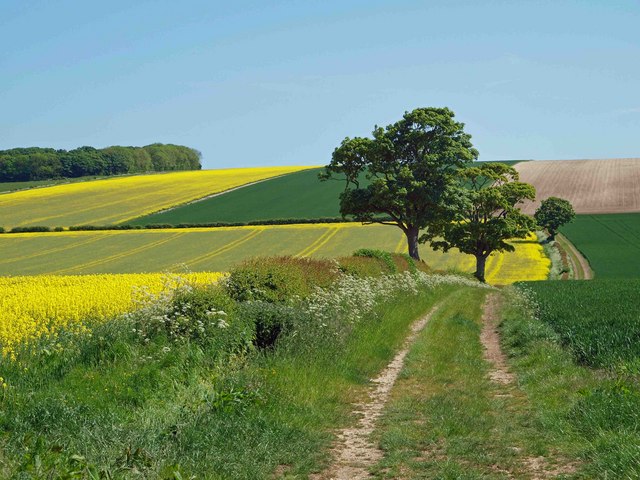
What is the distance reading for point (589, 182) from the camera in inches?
4026

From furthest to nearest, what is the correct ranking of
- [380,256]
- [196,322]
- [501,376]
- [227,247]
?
[227,247] < [380,256] < [501,376] < [196,322]

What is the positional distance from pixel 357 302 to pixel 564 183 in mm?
88855

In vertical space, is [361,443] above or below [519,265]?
above

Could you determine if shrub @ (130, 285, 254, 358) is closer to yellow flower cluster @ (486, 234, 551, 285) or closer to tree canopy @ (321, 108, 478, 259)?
tree canopy @ (321, 108, 478, 259)

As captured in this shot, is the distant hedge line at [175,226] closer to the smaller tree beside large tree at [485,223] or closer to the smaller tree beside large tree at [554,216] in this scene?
the smaller tree beside large tree at [485,223]

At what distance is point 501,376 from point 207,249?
53818 millimetres

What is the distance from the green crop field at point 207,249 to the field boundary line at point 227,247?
9 cm

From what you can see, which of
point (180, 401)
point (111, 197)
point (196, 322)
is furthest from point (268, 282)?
point (111, 197)

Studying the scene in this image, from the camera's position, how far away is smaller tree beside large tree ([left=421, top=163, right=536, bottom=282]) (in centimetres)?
6178

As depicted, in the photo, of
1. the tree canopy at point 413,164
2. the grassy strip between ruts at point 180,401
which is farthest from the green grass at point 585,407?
the tree canopy at point 413,164

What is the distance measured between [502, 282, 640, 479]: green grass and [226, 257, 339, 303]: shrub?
5.89m

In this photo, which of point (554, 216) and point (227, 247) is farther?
point (554, 216)

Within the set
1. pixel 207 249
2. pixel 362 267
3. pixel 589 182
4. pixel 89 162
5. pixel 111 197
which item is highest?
pixel 89 162

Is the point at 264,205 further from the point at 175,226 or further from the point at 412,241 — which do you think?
the point at 412,241
